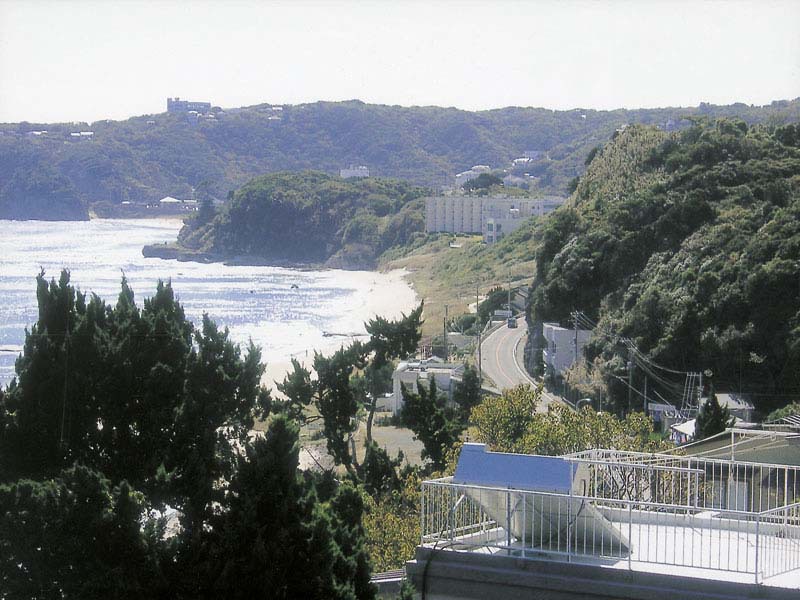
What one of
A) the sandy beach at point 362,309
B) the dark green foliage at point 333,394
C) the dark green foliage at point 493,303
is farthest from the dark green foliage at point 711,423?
the dark green foliage at point 493,303

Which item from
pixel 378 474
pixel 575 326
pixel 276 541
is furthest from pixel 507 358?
pixel 276 541

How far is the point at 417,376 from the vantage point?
32.6 m

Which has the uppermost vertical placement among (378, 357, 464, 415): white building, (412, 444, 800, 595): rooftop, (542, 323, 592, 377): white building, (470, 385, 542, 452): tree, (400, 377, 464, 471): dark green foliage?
(412, 444, 800, 595): rooftop

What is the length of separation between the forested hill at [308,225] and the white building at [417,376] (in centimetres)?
7511

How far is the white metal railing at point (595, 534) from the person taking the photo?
216 inches

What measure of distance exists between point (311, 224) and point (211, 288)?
41.2m

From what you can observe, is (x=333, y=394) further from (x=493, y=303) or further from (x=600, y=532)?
(x=493, y=303)

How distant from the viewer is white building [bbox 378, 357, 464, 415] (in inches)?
1283

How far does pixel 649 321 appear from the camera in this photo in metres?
33.3

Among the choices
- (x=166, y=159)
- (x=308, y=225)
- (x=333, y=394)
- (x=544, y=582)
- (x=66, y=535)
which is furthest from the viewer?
(x=166, y=159)

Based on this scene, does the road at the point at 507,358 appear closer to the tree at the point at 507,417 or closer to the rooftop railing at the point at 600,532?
the tree at the point at 507,417

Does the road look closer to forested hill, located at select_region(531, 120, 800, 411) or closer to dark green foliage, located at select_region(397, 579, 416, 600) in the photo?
forested hill, located at select_region(531, 120, 800, 411)

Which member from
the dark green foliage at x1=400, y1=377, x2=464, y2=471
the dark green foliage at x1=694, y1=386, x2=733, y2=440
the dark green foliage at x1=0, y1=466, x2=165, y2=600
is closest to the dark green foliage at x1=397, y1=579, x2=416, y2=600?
the dark green foliage at x1=0, y1=466, x2=165, y2=600

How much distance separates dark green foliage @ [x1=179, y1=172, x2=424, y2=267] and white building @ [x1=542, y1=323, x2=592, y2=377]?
7411 centimetres
